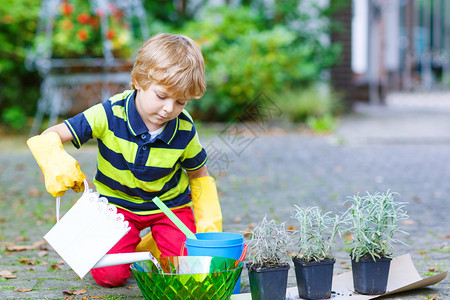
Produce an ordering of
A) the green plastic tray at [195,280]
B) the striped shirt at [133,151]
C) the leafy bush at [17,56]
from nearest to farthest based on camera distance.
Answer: the green plastic tray at [195,280] < the striped shirt at [133,151] < the leafy bush at [17,56]

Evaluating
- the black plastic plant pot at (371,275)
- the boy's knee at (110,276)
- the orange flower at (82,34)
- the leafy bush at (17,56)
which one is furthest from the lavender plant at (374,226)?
the leafy bush at (17,56)

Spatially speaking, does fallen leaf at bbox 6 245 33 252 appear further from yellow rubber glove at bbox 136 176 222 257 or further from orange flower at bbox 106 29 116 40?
orange flower at bbox 106 29 116 40

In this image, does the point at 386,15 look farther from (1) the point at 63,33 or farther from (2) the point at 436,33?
(1) the point at 63,33

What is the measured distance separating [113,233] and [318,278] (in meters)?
0.70

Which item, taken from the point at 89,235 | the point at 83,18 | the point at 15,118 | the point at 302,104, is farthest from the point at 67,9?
the point at 89,235

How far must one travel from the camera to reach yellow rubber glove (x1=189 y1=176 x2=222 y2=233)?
2352 mm

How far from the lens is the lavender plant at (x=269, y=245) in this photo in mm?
1880

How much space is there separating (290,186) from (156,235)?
2492 mm

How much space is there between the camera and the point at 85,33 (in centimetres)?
765

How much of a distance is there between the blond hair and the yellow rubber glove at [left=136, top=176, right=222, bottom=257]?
1.46 feet

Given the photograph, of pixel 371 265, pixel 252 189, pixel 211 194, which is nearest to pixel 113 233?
pixel 211 194

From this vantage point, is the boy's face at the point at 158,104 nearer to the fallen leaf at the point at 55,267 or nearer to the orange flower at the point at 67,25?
the fallen leaf at the point at 55,267

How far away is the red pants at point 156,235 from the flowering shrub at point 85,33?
544 centimetres

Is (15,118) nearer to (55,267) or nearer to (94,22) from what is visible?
(94,22)
